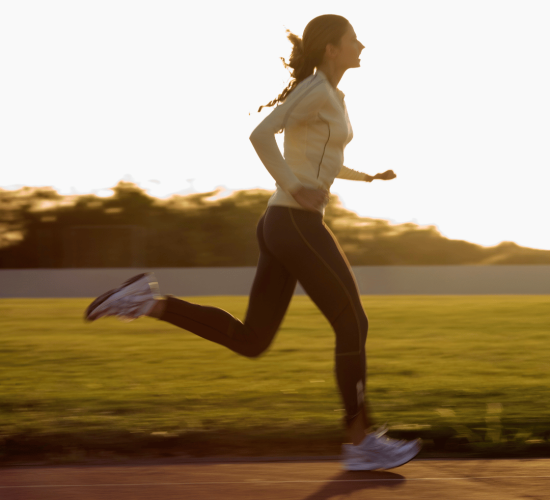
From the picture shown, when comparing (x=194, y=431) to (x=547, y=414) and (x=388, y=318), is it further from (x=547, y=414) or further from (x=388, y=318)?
(x=388, y=318)

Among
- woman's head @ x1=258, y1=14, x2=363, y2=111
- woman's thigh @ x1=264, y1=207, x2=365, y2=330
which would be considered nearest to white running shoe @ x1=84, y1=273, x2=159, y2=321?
woman's thigh @ x1=264, y1=207, x2=365, y2=330

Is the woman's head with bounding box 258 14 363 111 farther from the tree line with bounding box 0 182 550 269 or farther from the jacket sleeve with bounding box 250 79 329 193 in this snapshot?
the tree line with bounding box 0 182 550 269

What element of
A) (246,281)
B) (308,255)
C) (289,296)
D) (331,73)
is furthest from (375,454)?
(246,281)

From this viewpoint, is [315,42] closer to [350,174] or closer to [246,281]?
[350,174]

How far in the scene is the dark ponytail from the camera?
317 cm

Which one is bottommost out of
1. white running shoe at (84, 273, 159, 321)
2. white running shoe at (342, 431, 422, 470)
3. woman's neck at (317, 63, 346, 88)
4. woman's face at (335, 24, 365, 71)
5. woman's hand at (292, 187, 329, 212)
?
white running shoe at (342, 431, 422, 470)

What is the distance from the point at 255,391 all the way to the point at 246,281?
45.0ft

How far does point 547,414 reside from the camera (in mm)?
4156

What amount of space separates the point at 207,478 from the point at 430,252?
1964 centimetres

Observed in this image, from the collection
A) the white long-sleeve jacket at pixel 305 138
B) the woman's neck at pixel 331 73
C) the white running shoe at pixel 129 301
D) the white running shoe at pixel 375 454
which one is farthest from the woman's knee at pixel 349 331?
the woman's neck at pixel 331 73

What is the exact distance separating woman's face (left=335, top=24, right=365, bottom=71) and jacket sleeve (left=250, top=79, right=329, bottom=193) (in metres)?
0.17

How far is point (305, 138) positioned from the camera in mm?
3082

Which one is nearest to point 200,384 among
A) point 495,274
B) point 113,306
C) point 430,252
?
point 113,306

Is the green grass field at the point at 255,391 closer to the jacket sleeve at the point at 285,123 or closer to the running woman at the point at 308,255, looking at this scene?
the running woman at the point at 308,255
